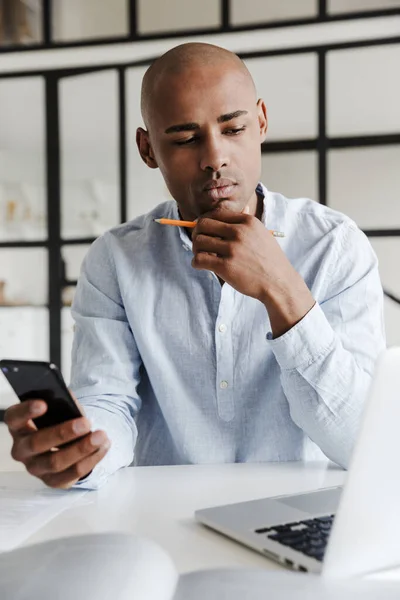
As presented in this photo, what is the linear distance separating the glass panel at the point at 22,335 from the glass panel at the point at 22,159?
1.55 feet

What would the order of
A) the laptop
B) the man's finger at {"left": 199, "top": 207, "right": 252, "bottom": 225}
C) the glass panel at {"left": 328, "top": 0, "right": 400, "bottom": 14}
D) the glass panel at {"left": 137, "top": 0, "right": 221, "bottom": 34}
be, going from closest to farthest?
the laptop
the man's finger at {"left": 199, "top": 207, "right": 252, "bottom": 225}
the glass panel at {"left": 328, "top": 0, "right": 400, "bottom": 14}
the glass panel at {"left": 137, "top": 0, "right": 221, "bottom": 34}

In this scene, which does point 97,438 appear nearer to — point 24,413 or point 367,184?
point 24,413

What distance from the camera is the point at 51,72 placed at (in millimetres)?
4086

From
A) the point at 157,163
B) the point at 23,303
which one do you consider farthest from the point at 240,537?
the point at 23,303

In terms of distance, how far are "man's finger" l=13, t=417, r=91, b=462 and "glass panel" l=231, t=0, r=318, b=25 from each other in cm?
329

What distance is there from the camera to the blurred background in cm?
355

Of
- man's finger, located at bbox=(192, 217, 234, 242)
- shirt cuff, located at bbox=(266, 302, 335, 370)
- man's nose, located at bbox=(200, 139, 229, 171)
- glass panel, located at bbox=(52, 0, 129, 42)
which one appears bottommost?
shirt cuff, located at bbox=(266, 302, 335, 370)

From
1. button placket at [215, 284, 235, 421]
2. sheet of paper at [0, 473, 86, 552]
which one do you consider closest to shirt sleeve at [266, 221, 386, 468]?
button placket at [215, 284, 235, 421]

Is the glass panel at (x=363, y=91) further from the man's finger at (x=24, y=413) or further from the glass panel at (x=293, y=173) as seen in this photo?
the man's finger at (x=24, y=413)

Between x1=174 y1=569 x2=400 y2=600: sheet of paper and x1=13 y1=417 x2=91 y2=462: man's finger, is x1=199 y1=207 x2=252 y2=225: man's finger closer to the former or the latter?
x1=13 y1=417 x2=91 y2=462: man's finger

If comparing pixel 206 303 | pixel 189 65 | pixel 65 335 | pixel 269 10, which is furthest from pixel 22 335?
pixel 189 65

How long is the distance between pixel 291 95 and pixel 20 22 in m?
1.79

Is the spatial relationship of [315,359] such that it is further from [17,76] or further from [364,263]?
[17,76]

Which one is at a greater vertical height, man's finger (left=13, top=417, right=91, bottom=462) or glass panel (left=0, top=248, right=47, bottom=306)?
glass panel (left=0, top=248, right=47, bottom=306)
